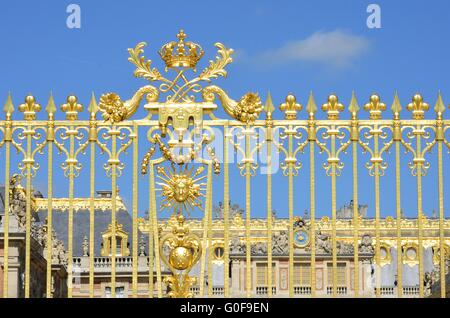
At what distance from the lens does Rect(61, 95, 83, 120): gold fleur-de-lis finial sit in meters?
14.6

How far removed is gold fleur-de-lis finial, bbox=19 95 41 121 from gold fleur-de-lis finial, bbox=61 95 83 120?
0.37 meters

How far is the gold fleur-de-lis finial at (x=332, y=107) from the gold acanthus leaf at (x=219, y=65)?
48.9 inches

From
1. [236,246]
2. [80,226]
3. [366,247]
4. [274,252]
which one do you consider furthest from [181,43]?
[274,252]

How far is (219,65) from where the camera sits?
14.5 m

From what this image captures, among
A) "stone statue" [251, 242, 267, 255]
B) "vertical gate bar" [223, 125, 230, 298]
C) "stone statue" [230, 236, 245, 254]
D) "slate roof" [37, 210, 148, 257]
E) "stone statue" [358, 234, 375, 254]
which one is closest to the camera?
"vertical gate bar" [223, 125, 230, 298]

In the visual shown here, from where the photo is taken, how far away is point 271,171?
14375mm

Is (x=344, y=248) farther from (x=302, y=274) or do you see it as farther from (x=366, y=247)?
(x=302, y=274)

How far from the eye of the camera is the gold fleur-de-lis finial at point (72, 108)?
47.8 feet

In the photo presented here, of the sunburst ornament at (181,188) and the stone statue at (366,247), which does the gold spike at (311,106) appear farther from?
the stone statue at (366,247)

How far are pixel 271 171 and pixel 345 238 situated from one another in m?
32.2

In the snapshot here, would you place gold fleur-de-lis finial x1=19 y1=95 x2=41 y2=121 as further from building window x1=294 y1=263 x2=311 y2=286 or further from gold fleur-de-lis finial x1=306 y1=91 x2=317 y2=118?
building window x1=294 y1=263 x2=311 y2=286

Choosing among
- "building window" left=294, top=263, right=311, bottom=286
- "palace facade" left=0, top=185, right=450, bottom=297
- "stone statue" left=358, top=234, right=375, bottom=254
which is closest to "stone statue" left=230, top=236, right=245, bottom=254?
"palace facade" left=0, top=185, right=450, bottom=297

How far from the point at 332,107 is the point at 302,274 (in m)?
35.1
